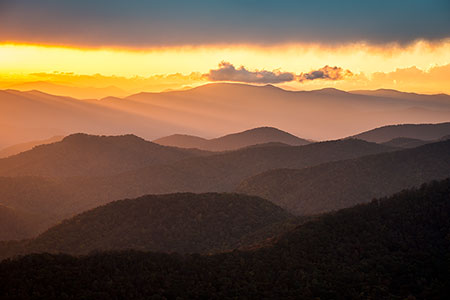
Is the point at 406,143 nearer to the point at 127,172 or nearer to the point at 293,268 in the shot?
the point at 127,172

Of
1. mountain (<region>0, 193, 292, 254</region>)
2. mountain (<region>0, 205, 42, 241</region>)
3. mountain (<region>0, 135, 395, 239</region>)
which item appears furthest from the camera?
mountain (<region>0, 135, 395, 239</region>)

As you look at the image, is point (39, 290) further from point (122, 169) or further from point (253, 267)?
point (122, 169)

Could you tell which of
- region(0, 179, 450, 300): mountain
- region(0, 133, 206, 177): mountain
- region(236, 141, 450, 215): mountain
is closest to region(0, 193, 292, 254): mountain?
region(0, 179, 450, 300): mountain

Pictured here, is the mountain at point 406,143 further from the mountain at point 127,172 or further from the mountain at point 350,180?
the mountain at point 350,180

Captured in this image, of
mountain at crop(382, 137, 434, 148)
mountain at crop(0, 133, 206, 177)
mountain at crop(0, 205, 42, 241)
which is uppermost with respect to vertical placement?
mountain at crop(382, 137, 434, 148)

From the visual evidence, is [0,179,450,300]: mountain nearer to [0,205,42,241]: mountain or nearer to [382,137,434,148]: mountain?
[0,205,42,241]: mountain

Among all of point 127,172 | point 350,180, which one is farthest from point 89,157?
point 350,180

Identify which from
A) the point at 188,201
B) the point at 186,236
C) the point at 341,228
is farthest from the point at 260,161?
the point at 341,228
